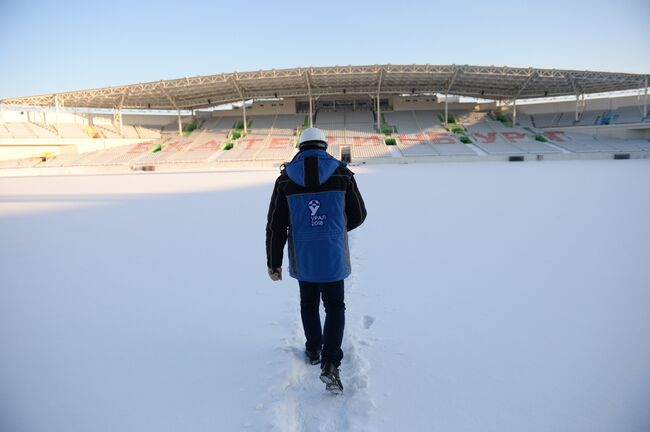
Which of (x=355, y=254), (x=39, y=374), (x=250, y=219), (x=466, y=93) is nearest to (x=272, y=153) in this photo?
(x=466, y=93)

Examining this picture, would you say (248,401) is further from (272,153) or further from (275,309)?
(272,153)

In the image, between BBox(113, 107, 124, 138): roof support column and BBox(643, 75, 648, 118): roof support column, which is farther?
BBox(113, 107, 124, 138): roof support column

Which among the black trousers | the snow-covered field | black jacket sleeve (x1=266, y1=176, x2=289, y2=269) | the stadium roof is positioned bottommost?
the snow-covered field

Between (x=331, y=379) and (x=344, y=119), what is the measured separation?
41.3 meters

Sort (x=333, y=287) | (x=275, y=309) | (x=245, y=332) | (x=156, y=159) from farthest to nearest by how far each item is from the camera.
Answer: (x=156, y=159)
(x=275, y=309)
(x=245, y=332)
(x=333, y=287)

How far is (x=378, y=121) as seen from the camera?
3916 cm

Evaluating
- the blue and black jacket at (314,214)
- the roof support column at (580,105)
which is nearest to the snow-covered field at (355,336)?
the blue and black jacket at (314,214)

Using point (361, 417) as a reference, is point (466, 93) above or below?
above

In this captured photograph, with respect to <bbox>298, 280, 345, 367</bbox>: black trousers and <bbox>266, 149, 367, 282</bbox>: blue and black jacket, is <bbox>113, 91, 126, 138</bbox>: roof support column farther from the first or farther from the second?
<bbox>298, 280, 345, 367</bbox>: black trousers

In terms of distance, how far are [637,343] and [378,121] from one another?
3838 centimetres

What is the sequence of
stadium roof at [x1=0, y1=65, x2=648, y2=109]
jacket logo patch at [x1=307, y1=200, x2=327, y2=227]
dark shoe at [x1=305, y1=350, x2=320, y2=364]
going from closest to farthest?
jacket logo patch at [x1=307, y1=200, x2=327, y2=227]
dark shoe at [x1=305, y1=350, x2=320, y2=364]
stadium roof at [x1=0, y1=65, x2=648, y2=109]

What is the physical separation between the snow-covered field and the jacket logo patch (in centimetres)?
111

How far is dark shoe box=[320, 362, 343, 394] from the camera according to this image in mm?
2273

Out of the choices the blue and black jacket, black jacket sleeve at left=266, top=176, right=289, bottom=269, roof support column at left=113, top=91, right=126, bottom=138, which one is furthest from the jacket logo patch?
roof support column at left=113, top=91, right=126, bottom=138
